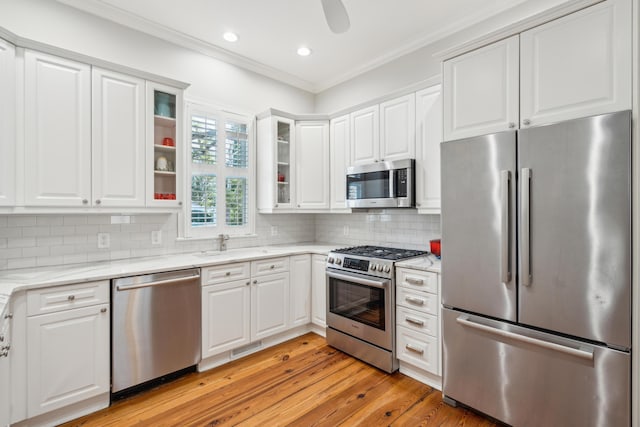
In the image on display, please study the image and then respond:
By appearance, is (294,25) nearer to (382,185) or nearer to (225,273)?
(382,185)

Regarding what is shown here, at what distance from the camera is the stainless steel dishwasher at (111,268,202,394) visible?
2293 millimetres

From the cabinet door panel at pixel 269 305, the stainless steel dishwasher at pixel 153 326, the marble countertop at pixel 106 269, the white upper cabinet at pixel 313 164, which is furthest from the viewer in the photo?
the white upper cabinet at pixel 313 164

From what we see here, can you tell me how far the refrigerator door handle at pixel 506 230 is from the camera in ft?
6.48

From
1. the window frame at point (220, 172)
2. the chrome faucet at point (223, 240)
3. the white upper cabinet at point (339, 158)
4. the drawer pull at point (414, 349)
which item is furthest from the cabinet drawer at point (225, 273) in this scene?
the drawer pull at point (414, 349)

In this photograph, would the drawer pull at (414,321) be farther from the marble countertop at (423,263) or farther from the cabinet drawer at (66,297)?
the cabinet drawer at (66,297)

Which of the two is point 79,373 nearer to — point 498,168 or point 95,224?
point 95,224

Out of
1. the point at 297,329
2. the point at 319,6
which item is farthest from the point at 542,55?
the point at 297,329

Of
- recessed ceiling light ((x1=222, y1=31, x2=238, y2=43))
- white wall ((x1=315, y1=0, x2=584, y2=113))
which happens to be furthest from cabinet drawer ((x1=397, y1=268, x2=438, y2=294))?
recessed ceiling light ((x1=222, y1=31, x2=238, y2=43))

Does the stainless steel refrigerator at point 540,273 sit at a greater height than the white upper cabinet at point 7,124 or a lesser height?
lesser

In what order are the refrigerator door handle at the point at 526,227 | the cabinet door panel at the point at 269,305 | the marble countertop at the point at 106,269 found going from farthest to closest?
the cabinet door panel at the point at 269,305 → the marble countertop at the point at 106,269 → the refrigerator door handle at the point at 526,227

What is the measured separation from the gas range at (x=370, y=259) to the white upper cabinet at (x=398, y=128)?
3.10ft

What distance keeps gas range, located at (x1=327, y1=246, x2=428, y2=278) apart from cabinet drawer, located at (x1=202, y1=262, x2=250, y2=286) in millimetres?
851

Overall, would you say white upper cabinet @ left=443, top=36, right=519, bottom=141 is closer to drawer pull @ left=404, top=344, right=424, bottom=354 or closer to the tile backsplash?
the tile backsplash

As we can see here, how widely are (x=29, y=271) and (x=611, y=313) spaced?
12.2ft
